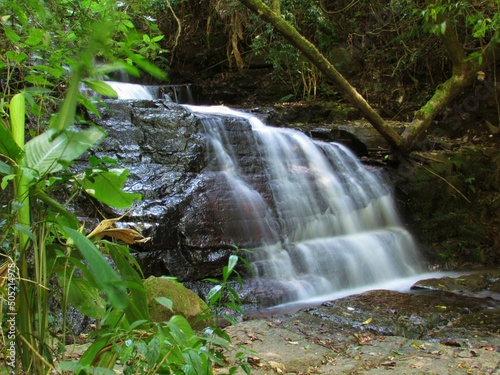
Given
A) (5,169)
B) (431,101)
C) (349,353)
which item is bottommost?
(349,353)

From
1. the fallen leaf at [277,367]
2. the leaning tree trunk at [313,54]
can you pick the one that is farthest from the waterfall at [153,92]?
the fallen leaf at [277,367]

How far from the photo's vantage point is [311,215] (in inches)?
266

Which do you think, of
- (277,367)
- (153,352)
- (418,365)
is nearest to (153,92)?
(277,367)

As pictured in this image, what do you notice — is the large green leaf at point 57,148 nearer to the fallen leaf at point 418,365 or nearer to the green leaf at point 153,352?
the green leaf at point 153,352

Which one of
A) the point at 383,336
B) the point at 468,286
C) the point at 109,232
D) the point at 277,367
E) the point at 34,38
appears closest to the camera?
the point at 109,232

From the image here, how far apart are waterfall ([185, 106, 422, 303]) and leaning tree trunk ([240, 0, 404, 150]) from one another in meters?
0.82

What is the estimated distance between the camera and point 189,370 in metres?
1.42

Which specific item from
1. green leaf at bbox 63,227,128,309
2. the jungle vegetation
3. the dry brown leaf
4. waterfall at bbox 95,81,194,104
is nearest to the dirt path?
the jungle vegetation

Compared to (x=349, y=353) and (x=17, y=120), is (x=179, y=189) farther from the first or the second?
(x=17, y=120)

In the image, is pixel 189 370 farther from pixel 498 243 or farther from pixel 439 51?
pixel 439 51

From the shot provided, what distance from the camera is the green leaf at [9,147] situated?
1298mm

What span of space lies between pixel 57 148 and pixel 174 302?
2468 millimetres

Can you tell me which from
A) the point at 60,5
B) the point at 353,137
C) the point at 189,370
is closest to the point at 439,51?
the point at 353,137

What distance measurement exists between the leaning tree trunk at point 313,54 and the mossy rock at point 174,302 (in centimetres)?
390
